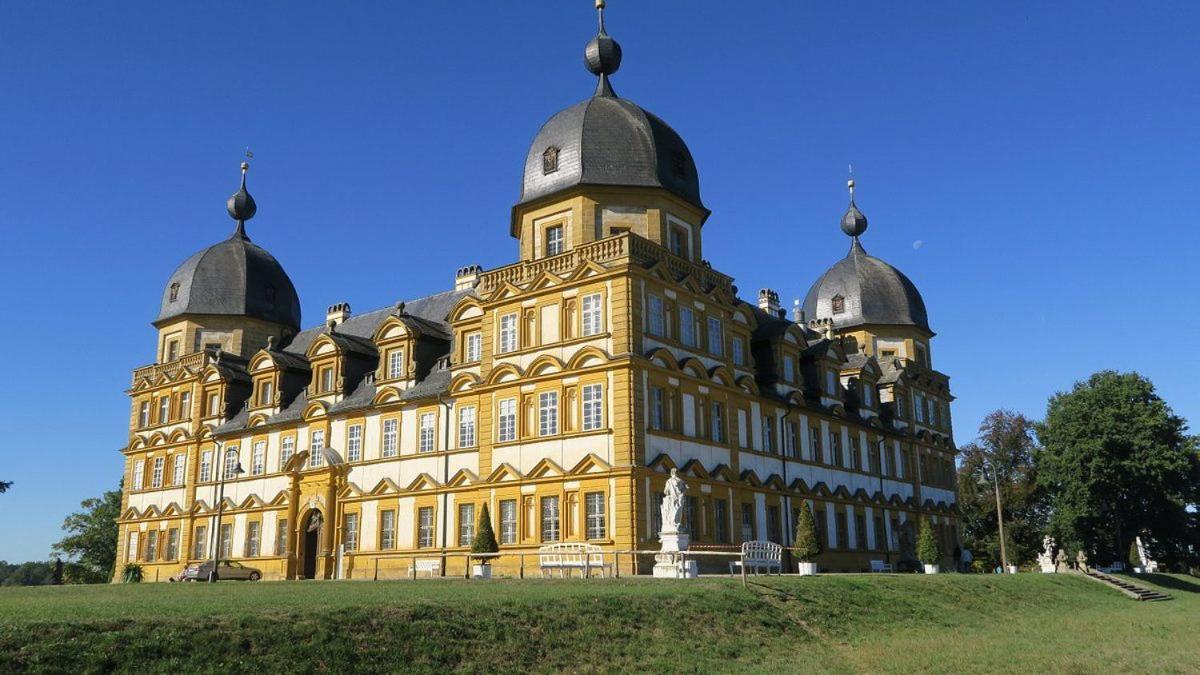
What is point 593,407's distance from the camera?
104 ft

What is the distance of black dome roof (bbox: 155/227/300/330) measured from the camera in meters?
50.2

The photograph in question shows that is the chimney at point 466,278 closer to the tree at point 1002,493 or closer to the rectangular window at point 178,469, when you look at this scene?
the rectangular window at point 178,469

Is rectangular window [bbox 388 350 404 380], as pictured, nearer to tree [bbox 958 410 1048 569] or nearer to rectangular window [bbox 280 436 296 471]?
rectangular window [bbox 280 436 296 471]

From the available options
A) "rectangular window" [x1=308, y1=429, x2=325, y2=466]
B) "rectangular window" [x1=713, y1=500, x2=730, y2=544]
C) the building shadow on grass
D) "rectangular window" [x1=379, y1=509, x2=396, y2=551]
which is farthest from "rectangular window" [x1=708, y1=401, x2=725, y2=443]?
the building shadow on grass

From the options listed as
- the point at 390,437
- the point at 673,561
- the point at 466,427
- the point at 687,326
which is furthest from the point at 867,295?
the point at 673,561

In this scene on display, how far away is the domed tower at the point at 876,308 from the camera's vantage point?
2053 inches

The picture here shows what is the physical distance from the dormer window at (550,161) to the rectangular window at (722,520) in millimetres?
12881

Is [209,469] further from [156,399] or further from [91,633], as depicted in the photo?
[91,633]

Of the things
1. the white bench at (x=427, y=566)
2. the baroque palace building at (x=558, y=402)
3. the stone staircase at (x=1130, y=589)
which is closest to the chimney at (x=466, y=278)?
the baroque palace building at (x=558, y=402)

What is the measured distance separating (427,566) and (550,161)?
14.9m

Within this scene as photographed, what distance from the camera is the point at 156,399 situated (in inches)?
1977

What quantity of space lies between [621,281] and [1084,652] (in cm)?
1711

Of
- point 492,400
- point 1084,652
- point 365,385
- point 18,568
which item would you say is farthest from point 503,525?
point 18,568

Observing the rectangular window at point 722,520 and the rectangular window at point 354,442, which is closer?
the rectangular window at point 722,520
